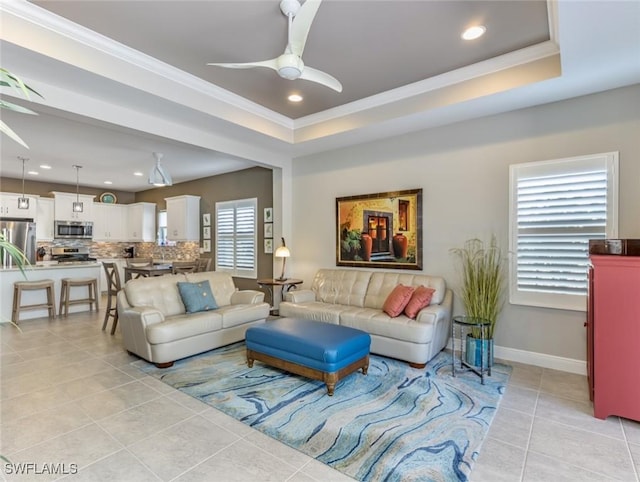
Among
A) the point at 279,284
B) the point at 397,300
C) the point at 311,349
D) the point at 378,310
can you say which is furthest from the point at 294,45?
the point at 279,284

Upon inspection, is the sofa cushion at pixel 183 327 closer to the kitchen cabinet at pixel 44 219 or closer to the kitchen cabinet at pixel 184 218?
the kitchen cabinet at pixel 184 218

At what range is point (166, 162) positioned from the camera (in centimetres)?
662

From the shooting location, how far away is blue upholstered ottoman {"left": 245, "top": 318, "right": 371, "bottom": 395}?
299cm

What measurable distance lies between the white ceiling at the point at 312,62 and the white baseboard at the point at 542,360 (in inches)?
107

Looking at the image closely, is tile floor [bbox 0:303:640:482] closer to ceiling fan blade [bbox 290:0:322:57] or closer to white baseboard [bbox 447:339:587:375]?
white baseboard [bbox 447:339:587:375]

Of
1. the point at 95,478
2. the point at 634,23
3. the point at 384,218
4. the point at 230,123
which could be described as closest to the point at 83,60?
the point at 230,123

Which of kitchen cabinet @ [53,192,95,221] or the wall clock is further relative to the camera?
the wall clock

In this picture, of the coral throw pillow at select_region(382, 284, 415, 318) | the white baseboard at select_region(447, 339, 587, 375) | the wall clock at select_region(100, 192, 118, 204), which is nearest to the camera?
the white baseboard at select_region(447, 339, 587, 375)

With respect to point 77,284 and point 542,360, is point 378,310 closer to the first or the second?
point 542,360

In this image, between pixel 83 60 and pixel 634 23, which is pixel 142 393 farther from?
pixel 634 23

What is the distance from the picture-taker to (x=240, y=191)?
7.25 metres

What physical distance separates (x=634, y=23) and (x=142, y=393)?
4.71 m

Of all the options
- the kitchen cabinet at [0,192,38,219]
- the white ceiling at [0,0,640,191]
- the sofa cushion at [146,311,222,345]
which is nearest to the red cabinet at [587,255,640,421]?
the white ceiling at [0,0,640,191]

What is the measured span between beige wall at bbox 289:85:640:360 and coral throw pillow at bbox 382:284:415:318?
64 cm
